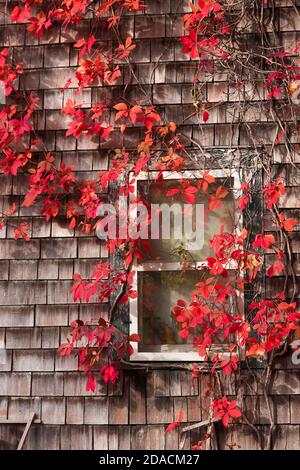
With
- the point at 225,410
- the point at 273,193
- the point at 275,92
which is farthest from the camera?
the point at 275,92

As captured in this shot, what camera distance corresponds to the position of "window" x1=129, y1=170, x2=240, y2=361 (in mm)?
5047

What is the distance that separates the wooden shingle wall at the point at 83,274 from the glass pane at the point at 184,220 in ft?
1.11

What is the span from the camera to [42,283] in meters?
5.10

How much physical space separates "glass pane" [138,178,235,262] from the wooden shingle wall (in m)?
0.34

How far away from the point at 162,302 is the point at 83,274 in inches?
22.0

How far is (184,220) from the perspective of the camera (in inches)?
203

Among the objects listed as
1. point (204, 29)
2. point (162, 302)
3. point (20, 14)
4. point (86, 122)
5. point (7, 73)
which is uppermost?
point (20, 14)

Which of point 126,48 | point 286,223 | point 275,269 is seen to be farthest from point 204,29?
point 275,269

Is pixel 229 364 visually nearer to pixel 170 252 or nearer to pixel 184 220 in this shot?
pixel 170 252

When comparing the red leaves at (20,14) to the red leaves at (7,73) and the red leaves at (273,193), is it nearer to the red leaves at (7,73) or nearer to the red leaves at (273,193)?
the red leaves at (7,73)

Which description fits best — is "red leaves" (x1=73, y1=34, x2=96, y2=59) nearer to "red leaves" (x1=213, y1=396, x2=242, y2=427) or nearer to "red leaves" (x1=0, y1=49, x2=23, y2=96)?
"red leaves" (x1=0, y1=49, x2=23, y2=96)

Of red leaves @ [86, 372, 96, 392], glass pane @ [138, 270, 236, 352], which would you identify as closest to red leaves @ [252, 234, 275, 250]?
glass pane @ [138, 270, 236, 352]

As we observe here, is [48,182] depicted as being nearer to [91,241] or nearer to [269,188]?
[91,241]

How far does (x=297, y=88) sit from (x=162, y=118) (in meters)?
0.91
